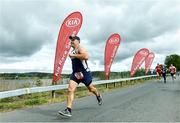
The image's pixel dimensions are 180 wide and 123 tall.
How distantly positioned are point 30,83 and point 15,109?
5.27m

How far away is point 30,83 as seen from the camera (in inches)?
652

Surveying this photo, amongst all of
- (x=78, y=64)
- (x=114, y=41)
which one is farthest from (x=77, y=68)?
(x=114, y=41)

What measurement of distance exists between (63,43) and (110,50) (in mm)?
9399

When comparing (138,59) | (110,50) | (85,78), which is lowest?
(85,78)

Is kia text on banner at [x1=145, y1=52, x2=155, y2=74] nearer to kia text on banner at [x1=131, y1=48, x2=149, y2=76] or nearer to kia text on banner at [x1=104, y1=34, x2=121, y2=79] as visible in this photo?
kia text on banner at [x1=131, y1=48, x2=149, y2=76]

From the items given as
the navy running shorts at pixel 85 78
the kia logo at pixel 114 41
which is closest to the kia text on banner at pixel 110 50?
the kia logo at pixel 114 41

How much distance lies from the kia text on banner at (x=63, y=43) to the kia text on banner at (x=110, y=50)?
8.63 metres

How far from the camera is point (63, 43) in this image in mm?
16969

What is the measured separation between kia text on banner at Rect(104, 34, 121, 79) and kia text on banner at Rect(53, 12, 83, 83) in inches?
340

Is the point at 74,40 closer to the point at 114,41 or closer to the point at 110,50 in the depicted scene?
the point at 110,50

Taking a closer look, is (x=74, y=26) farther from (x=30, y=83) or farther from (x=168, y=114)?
(x=168, y=114)

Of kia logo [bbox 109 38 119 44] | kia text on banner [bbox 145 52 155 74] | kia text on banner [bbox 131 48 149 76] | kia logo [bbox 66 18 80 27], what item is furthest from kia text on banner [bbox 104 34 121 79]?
kia text on banner [bbox 145 52 155 74]

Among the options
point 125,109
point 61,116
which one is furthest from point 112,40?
point 61,116

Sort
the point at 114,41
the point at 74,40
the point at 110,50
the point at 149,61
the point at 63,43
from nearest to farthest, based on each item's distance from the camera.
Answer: the point at 74,40, the point at 63,43, the point at 110,50, the point at 114,41, the point at 149,61
